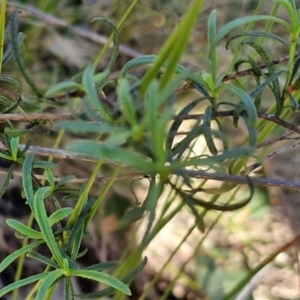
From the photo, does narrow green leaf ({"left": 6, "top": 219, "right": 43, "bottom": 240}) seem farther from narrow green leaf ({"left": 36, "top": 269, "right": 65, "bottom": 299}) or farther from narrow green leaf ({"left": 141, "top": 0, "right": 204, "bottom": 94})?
narrow green leaf ({"left": 141, "top": 0, "right": 204, "bottom": 94})

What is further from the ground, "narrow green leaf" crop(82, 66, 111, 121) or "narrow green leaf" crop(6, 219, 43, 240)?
"narrow green leaf" crop(82, 66, 111, 121)

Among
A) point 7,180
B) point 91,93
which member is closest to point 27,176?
point 7,180

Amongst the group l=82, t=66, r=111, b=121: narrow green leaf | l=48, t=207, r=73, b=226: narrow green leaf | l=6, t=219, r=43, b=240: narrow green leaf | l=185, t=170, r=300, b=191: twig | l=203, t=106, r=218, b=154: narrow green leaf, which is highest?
l=82, t=66, r=111, b=121: narrow green leaf

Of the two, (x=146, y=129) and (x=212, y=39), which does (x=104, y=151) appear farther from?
(x=212, y=39)

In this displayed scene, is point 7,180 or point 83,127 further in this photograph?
point 7,180

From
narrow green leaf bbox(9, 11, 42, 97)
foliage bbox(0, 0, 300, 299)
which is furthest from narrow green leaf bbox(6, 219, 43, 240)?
narrow green leaf bbox(9, 11, 42, 97)

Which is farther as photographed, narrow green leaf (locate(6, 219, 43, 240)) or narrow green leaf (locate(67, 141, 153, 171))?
narrow green leaf (locate(6, 219, 43, 240))

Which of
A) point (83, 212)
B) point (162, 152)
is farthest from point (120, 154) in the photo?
point (83, 212)

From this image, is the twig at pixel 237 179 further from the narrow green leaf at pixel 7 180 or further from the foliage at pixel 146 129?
the narrow green leaf at pixel 7 180
